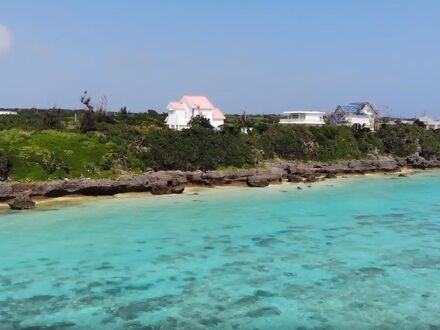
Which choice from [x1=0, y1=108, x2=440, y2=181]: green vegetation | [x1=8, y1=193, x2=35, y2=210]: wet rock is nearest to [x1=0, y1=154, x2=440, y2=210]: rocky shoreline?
[x1=8, y1=193, x2=35, y2=210]: wet rock

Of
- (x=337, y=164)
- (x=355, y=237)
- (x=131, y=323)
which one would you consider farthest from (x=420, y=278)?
(x=337, y=164)

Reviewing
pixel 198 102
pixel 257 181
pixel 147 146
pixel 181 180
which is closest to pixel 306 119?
pixel 198 102

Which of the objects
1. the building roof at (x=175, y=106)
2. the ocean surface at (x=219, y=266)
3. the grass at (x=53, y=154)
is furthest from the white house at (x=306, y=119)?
the ocean surface at (x=219, y=266)

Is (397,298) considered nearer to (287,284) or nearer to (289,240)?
(287,284)

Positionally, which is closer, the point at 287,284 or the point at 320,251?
the point at 287,284

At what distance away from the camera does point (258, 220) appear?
34.6 meters

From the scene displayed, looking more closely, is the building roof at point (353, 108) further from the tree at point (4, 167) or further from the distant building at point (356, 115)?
the tree at point (4, 167)

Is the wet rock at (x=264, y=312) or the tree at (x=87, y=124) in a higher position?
the tree at (x=87, y=124)

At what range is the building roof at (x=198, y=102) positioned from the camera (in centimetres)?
7700

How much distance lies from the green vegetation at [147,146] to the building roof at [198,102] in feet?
23.4

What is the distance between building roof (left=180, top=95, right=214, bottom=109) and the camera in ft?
253

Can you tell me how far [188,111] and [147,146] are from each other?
22013mm

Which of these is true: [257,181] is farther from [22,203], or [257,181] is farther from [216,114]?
[216,114]

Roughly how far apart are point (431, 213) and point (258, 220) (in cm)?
1400
